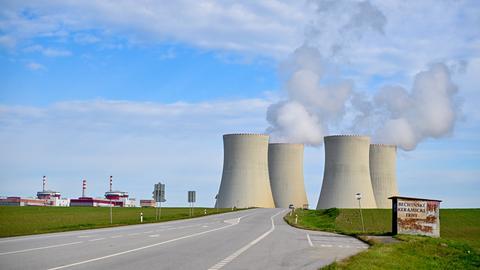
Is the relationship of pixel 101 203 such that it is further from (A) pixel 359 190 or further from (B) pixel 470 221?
(B) pixel 470 221

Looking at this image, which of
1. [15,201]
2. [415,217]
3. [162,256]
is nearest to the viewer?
[162,256]

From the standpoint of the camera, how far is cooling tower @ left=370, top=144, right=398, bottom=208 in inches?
2739

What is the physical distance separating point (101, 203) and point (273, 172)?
57181 mm

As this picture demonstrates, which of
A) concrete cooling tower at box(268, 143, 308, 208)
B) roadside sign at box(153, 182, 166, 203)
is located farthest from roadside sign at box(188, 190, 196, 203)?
concrete cooling tower at box(268, 143, 308, 208)

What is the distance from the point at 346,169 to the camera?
6081cm

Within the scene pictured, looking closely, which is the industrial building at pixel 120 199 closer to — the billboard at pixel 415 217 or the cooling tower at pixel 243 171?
the cooling tower at pixel 243 171

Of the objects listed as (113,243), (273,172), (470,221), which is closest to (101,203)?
(273,172)

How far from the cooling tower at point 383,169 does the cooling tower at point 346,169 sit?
6362mm

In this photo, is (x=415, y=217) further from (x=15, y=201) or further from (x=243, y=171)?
(x=15, y=201)

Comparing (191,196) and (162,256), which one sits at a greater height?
(191,196)

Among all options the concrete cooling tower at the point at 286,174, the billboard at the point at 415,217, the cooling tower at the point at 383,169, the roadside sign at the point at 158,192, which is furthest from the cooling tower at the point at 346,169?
the billboard at the point at 415,217

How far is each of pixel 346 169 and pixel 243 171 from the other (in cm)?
999

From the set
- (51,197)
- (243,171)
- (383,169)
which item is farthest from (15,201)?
(383,169)

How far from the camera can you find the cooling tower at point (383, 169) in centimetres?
6956
